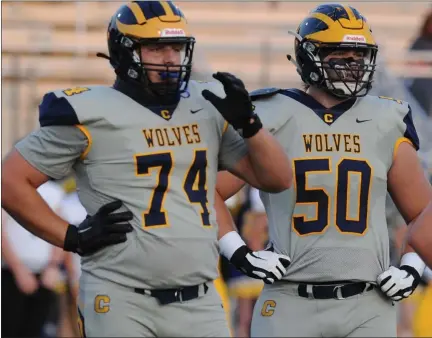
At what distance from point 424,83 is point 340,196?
543cm

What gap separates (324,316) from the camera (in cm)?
513

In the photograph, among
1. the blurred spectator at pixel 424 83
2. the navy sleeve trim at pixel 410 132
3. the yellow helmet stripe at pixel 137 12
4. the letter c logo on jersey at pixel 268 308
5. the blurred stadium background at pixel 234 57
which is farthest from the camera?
the blurred spectator at pixel 424 83

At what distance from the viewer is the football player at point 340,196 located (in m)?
5.16

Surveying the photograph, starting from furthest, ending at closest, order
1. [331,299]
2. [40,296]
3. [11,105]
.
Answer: [11,105] < [40,296] < [331,299]

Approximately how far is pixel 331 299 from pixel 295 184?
19.5 inches

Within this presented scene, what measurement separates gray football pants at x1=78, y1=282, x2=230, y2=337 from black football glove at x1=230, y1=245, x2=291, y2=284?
0.46 metres

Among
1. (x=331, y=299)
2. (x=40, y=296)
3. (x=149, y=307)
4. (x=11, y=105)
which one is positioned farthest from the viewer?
(x=11, y=105)

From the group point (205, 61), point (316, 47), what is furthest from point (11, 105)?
point (316, 47)

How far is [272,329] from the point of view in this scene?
5.20 metres

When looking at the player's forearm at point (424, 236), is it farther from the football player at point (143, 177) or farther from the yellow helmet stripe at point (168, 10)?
the yellow helmet stripe at point (168, 10)

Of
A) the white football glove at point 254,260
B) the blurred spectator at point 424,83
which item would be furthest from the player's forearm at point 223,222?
the blurred spectator at point 424,83

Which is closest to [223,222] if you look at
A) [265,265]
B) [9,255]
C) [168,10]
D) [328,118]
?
[265,265]

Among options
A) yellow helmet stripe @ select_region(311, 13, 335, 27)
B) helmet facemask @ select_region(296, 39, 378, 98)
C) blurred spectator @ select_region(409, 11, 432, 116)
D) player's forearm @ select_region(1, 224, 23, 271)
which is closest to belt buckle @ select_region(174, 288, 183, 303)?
helmet facemask @ select_region(296, 39, 378, 98)

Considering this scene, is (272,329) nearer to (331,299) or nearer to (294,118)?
(331,299)
